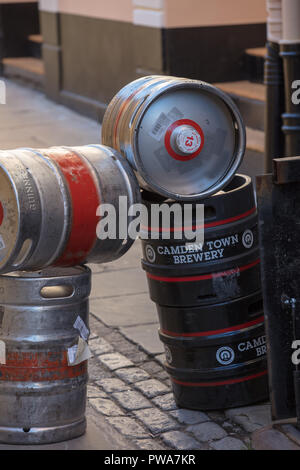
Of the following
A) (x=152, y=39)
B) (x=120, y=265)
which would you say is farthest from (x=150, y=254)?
(x=152, y=39)

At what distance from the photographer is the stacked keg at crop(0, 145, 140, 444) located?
3.75 meters

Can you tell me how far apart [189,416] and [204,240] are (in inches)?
35.0

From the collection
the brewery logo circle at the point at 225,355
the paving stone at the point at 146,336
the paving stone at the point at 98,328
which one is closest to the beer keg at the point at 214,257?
the brewery logo circle at the point at 225,355

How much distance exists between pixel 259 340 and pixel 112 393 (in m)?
0.88

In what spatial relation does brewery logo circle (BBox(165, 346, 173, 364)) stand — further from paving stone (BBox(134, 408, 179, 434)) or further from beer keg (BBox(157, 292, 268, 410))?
paving stone (BBox(134, 408, 179, 434))

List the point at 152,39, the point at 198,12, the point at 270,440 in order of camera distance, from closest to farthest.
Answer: the point at 270,440 < the point at 198,12 < the point at 152,39

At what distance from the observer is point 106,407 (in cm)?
459

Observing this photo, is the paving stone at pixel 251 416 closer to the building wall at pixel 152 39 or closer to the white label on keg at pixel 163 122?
the white label on keg at pixel 163 122

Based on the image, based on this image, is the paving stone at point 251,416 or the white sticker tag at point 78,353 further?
the paving stone at point 251,416

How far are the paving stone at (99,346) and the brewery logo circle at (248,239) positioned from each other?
1392 millimetres

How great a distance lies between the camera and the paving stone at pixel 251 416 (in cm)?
424

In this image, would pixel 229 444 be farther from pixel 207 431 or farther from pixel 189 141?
pixel 189 141

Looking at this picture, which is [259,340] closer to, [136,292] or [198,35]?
[136,292]

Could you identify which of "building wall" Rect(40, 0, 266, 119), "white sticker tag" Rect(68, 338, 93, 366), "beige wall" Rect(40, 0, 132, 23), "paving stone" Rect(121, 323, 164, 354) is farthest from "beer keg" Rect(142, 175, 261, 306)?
"beige wall" Rect(40, 0, 132, 23)
